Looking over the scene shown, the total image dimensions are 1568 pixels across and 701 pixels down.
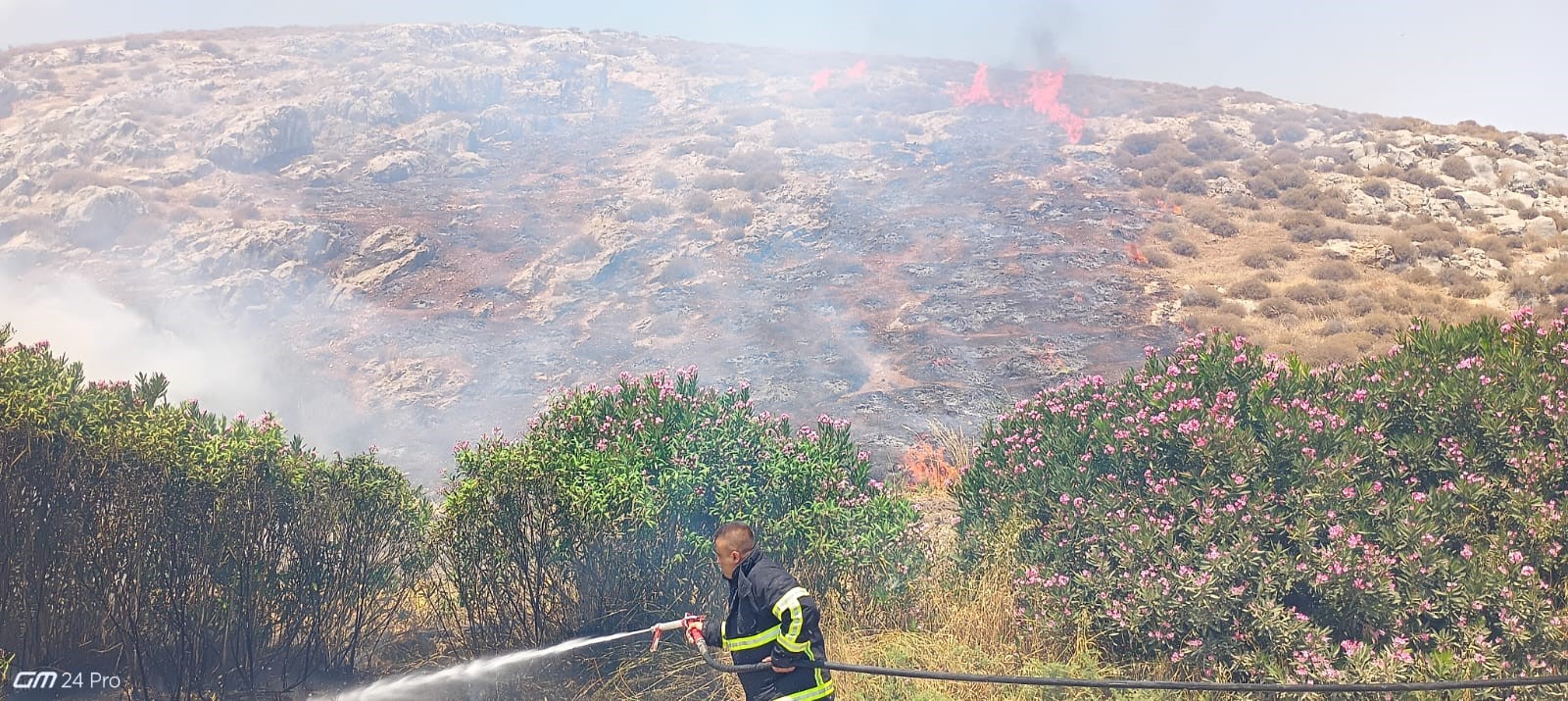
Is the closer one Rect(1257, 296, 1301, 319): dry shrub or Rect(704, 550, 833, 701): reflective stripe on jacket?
Rect(704, 550, 833, 701): reflective stripe on jacket

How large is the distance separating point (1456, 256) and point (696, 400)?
23845mm

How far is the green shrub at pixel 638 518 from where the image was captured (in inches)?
241

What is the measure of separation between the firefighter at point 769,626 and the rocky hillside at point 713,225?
10423 millimetres

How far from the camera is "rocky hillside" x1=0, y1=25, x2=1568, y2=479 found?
19.7m

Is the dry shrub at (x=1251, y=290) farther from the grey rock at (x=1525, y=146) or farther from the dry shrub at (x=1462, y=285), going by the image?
the grey rock at (x=1525, y=146)

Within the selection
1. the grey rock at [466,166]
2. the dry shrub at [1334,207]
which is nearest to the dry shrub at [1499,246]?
the dry shrub at [1334,207]

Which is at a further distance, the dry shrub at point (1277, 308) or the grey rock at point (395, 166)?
the grey rock at point (395, 166)

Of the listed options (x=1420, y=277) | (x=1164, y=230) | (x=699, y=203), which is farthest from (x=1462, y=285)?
(x=699, y=203)

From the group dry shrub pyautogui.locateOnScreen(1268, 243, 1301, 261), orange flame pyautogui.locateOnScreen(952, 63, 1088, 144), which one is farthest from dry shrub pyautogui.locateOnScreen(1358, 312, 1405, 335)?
orange flame pyautogui.locateOnScreen(952, 63, 1088, 144)

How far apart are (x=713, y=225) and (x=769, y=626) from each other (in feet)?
79.4

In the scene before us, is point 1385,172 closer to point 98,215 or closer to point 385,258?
point 385,258

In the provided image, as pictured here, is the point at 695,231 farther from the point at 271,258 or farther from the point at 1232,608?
the point at 1232,608

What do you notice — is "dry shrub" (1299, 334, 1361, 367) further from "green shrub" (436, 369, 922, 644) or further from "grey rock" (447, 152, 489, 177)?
"grey rock" (447, 152, 489, 177)

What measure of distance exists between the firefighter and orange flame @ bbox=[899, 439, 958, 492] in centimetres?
766
